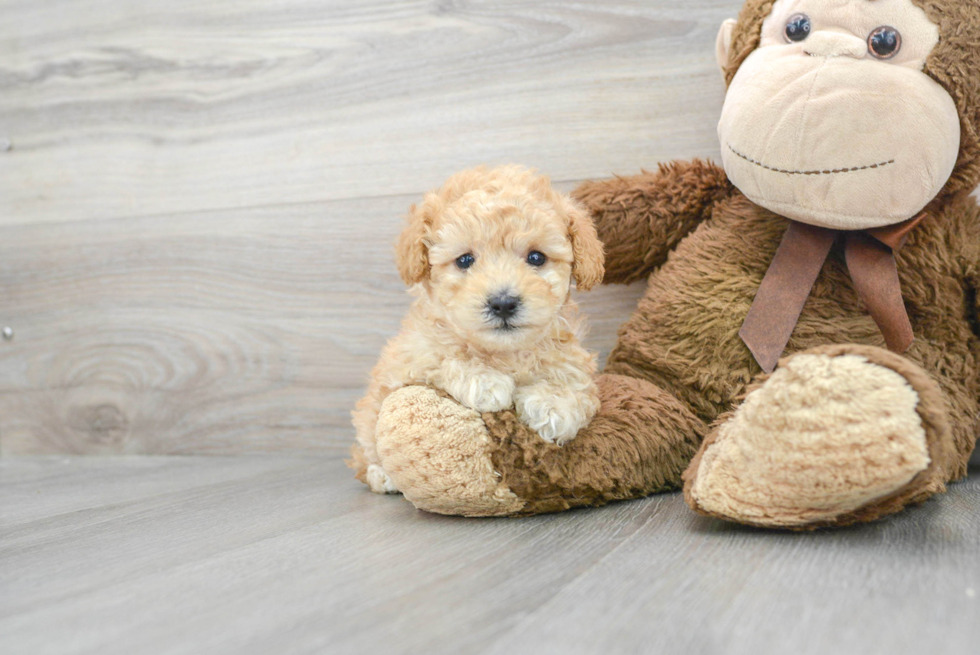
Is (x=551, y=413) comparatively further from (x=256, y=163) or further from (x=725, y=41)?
(x=256, y=163)

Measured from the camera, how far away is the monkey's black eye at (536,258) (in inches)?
33.9

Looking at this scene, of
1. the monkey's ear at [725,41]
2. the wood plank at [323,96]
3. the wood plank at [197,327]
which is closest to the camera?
the monkey's ear at [725,41]

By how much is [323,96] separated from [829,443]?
1.10 metres

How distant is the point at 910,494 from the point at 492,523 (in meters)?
0.42

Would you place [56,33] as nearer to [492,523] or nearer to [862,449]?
[492,523]

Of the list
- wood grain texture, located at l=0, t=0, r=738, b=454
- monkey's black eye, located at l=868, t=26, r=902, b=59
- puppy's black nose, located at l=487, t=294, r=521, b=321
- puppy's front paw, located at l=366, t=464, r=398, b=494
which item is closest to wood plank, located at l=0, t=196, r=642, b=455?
wood grain texture, located at l=0, t=0, r=738, b=454

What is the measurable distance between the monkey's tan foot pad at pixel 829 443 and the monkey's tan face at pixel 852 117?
0.27 meters

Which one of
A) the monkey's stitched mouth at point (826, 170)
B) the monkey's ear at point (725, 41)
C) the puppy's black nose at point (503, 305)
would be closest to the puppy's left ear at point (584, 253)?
the puppy's black nose at point (503, 305)

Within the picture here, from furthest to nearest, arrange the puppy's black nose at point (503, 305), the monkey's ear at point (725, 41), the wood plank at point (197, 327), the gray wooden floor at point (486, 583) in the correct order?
the wood plank at point (197, 327) < the monkey's ear at point (725, 41) < the puppy's black nose at point (503, 305) < the gray wooden floor at point (486, 583)

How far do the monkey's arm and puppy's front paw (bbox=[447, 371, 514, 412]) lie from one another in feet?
1.13

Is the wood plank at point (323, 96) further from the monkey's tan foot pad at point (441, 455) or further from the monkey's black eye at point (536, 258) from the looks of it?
the monkey's tan foot pad at point (441, 455)

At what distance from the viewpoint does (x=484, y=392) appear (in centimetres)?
86

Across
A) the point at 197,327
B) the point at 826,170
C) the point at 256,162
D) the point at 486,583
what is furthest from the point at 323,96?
the point at 486,583

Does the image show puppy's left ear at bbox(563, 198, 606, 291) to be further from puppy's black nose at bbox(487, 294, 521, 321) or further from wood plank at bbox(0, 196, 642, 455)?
wood plank at bbox(0, 196, 642, 455)
